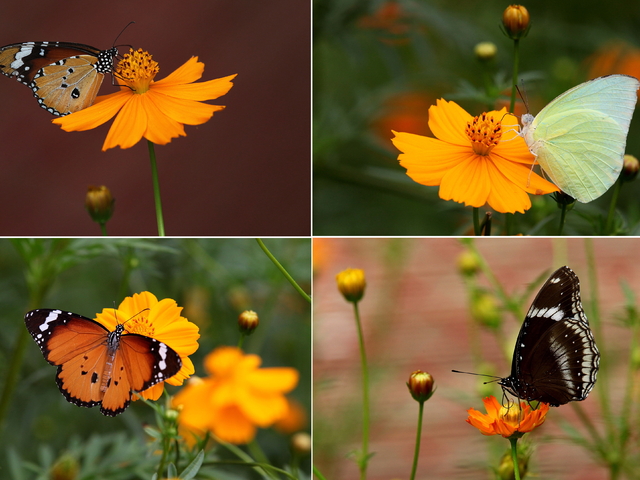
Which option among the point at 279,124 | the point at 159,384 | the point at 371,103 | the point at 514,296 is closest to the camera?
the point at 159,384

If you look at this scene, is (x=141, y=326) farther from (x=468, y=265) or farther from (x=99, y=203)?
(x=468, y=265)

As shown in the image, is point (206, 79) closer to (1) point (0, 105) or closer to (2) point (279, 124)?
(2) point (279, 124)

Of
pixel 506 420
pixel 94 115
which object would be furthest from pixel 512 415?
pixel 94 115

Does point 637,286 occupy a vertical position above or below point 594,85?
below

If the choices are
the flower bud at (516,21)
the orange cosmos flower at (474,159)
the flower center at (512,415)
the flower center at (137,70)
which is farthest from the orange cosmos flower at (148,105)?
the flower center at (512,415)

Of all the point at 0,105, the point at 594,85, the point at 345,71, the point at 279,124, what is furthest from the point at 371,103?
the point at 0,105
